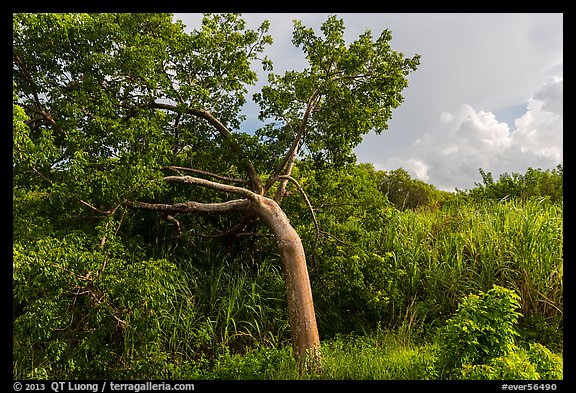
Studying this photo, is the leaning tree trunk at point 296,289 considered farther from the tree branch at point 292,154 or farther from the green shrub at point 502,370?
the green shrub at point 502,370

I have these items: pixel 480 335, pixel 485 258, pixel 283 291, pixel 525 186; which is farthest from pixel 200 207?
pixel 525 186

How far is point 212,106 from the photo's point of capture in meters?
6.34

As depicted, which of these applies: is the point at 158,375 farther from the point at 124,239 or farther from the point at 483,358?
the point at 483,358

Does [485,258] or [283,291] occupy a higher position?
[485,258]

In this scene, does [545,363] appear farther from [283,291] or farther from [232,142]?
[232,142]

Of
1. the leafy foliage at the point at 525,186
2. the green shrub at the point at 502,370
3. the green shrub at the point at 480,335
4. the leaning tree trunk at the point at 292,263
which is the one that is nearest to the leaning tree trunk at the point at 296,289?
the leaning tree trunk at the point at 292,263

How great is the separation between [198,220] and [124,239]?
143 cm

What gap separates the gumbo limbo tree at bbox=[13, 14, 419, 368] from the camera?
15.7 ft

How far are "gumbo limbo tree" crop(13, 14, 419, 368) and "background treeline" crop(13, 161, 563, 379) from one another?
36 cm

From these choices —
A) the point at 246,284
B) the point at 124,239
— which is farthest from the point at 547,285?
the point at 124,239

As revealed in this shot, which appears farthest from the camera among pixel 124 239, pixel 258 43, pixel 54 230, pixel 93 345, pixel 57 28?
pixel 258 43

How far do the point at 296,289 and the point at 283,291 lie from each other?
1270 millimetres

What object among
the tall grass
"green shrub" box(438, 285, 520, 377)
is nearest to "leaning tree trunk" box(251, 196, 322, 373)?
"green shrub" box(438, 285, 520, 377)

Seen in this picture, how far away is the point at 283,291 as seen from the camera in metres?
6.40
